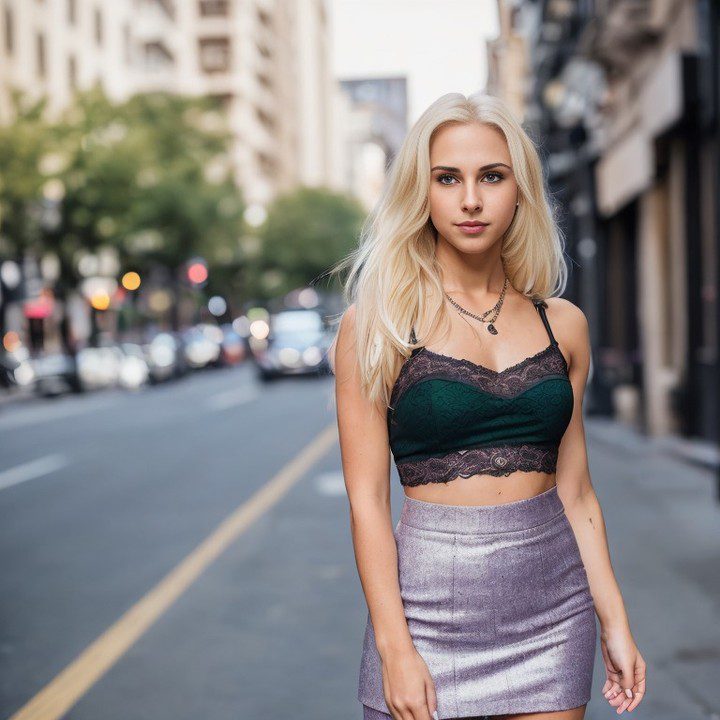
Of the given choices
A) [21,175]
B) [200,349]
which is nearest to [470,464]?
[21,175]

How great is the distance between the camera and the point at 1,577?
8.54 m

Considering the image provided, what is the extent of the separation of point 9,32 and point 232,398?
23181 millimetres

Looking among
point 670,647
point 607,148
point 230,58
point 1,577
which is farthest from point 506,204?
point 230,58

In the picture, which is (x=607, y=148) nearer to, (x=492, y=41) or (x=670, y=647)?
(x=670, y=647)

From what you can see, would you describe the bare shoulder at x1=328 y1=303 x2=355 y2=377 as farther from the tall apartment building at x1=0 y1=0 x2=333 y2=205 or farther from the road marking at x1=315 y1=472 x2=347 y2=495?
the tall apartment building at x1=0 y1=0 x2=333 y2=205

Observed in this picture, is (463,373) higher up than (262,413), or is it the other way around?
(463,373)

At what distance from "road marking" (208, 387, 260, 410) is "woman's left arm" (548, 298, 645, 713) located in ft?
77.8

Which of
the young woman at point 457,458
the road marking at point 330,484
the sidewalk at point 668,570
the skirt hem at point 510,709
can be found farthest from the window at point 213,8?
the skirt hem at point 510,709

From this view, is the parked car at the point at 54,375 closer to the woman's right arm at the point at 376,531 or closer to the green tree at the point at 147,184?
the green tree at the point at 147,184

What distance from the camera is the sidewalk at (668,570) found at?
554cm

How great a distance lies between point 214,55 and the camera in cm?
9881

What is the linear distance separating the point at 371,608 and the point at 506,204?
83 centimetres

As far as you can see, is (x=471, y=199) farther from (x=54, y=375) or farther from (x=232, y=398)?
(x=54, y=375)

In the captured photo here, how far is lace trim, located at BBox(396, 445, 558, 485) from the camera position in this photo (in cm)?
254
